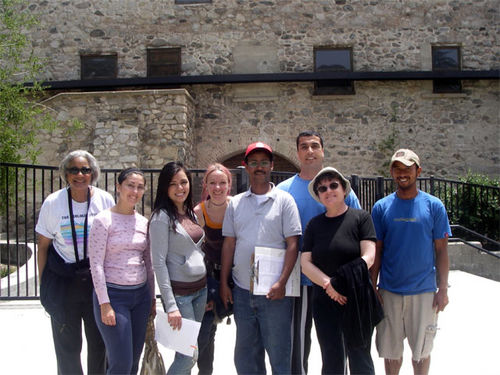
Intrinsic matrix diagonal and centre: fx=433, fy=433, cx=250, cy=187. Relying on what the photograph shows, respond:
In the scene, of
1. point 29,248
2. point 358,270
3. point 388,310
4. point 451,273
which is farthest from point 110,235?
point 451,273

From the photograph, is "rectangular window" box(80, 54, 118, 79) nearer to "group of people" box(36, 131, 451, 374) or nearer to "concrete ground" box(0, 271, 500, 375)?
"concrete ground" box(0, 271, 500, 375)

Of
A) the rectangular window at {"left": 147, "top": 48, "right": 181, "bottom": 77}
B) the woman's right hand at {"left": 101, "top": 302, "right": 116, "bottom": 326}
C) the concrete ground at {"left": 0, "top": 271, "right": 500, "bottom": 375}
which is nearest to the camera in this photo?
the woman's right hand at {"left": 101, "top": 302, "right": 116, "bottom": 326}

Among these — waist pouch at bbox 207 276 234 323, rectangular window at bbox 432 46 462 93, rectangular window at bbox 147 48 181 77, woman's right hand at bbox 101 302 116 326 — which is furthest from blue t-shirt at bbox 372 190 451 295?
rectangular window at bbox 432 46 462 93

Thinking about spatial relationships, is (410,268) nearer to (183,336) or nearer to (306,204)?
(306,204)

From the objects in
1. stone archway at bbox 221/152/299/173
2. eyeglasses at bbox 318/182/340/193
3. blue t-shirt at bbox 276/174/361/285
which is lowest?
blue t-shirt at bbox 276/174/361/285

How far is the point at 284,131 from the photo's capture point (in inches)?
509

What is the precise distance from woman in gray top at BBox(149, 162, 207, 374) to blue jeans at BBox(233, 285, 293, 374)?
0.31m

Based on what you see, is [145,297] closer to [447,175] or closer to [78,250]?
[78,250]

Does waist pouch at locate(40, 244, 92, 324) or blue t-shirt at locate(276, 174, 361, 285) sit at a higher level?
blue t-shirt at locate(276, 174, 361, 285)

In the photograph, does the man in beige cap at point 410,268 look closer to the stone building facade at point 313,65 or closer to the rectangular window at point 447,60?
the stone building facade at point 313,65

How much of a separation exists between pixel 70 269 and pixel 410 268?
2528mm

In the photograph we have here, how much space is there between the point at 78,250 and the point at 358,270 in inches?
80.1

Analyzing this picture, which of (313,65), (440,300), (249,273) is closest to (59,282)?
(249,273)

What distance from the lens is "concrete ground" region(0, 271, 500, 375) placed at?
413 cm
